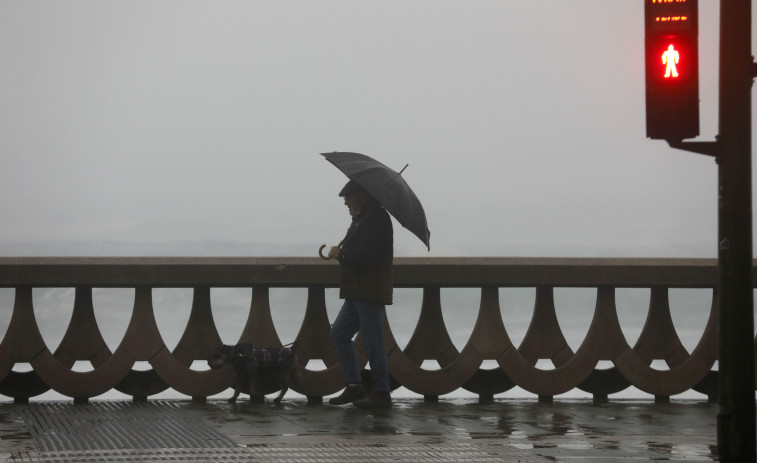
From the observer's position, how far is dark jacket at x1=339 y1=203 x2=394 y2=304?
40.5ft

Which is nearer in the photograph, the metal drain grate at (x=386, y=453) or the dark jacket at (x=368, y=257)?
the metal drain grate at (x=386, y=453)

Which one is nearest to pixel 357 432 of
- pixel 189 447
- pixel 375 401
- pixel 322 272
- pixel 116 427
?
pixel 189 447

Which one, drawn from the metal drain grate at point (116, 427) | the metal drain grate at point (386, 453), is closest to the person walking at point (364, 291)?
Result: the metal drain grate at point (116, 427)

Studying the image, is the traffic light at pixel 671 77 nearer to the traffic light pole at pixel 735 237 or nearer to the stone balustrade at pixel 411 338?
the traffic light pole at pixel 735 237

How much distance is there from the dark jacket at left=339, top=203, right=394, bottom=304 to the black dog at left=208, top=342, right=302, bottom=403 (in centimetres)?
87

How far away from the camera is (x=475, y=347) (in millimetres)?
13570

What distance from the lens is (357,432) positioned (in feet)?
35.2

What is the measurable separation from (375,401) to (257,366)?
1175 mm

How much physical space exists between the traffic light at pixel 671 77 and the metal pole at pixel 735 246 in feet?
1.01

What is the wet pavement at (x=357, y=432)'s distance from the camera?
9.39 meters

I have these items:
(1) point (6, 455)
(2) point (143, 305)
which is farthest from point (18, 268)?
(1) point (6, 455)

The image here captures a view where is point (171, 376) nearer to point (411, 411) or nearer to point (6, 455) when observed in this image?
point (411, 411)

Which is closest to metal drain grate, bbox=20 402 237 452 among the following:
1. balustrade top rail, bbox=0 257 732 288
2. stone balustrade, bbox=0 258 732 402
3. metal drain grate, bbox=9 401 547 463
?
metal drain grate, bbox=9 401 547 463

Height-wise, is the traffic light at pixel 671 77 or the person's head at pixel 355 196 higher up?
the traffic light at pixel 671 77
